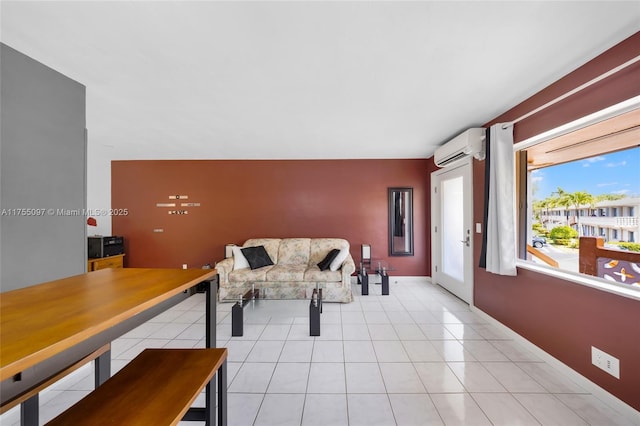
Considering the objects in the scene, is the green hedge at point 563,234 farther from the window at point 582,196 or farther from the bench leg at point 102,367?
the bench leg at point 102,367

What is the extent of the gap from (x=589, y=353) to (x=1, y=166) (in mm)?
4429

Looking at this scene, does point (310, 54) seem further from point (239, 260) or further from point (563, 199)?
point (239, 260)

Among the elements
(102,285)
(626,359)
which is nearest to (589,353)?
(626,359)

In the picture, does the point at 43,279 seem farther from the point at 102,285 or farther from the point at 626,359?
the point at 626,359

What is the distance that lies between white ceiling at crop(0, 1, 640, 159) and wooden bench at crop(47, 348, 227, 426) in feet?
6.10

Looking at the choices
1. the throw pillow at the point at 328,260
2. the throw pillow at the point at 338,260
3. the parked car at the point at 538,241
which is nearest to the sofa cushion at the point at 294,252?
the throw pillow at the point at 328,260

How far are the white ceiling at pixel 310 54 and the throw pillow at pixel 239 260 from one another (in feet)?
6.70

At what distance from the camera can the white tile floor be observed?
A: 1614mm

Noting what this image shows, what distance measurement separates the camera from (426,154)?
4352mm

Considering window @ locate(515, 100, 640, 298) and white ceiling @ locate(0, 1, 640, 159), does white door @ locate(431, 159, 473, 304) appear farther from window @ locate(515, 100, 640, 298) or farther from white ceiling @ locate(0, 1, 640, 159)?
white ceiling @ locate(0, 1, 640, 159)

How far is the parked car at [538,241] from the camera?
92.4 inches

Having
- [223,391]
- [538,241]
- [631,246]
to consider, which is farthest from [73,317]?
[538,241]

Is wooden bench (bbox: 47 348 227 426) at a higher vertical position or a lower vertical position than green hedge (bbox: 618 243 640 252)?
lower

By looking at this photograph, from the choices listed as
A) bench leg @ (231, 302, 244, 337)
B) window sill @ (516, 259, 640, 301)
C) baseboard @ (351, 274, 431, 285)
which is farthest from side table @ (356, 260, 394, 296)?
bench leg @ (231, 302, 244, 337)
